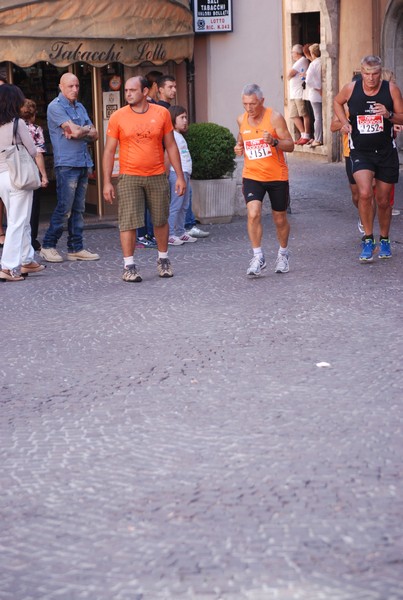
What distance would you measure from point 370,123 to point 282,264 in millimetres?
1541

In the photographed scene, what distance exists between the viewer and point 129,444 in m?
5.73

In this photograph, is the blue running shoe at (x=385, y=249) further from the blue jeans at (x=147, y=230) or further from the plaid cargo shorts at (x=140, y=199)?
the blue jeans at (x=147, y=230)

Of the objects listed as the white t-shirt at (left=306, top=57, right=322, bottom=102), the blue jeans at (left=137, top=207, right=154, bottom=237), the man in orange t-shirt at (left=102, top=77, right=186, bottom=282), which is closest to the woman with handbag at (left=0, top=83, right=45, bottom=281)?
the man in orange t-shirt at (left=102, top=77, right=186, bottom=282)

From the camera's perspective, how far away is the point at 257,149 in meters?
10.4

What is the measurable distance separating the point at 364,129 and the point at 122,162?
2168 millimetres

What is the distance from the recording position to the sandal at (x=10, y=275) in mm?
10672

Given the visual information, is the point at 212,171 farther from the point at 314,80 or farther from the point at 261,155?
the point at 314,80

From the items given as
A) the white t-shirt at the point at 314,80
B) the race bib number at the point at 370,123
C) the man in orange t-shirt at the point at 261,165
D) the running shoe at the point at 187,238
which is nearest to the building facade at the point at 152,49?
the white t-shirt at the point at 314,80

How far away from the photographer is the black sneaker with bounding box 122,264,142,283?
33.9 feet

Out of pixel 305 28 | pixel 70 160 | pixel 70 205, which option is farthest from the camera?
pixel 305 28

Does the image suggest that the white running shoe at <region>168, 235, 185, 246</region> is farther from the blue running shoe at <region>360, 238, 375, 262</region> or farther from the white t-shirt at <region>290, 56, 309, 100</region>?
the white t-shirt at <region>290, 56, 309, 100</region>

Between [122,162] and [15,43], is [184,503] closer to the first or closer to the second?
[122,162]

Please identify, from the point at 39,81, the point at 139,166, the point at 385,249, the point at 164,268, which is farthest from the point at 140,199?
the point at 39,81

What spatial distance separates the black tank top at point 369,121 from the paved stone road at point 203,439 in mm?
1360
